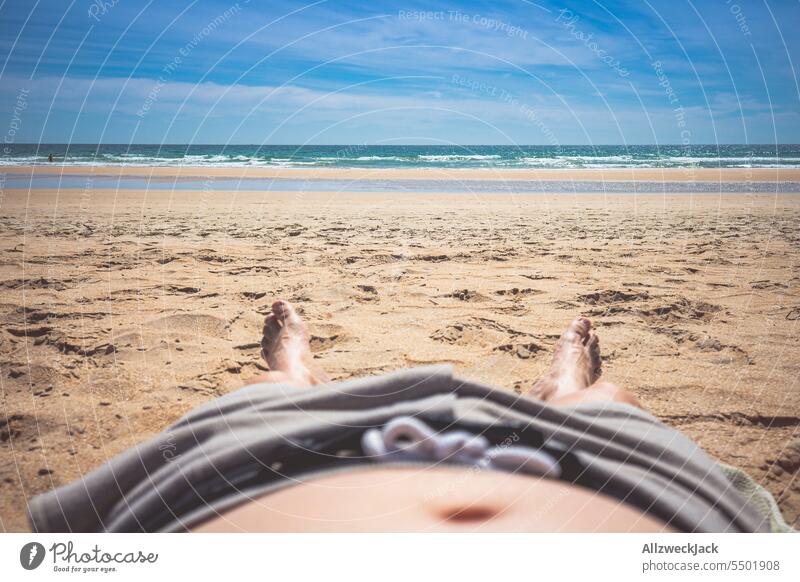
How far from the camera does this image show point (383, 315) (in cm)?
385

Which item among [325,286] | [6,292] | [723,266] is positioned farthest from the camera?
[723,266]

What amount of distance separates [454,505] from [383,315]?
2.24 meters

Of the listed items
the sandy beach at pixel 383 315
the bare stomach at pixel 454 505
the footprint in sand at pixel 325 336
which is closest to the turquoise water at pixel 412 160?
the sandy beach at pixel 383 315

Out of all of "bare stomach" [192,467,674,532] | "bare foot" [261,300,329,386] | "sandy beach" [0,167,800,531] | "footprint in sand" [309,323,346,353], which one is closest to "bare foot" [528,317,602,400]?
"sandy beach" [0,167,800,531]

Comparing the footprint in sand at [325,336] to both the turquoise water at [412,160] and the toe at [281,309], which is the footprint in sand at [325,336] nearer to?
the toe at [281,309]

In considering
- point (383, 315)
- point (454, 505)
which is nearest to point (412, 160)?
point (383, 315)

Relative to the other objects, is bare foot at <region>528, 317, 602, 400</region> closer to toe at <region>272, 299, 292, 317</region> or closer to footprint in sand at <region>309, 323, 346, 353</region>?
footprint in sand at <region>309, 323, 346, 353</region>

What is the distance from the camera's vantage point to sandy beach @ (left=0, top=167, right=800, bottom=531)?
2475mm

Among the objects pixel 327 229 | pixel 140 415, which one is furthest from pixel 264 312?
pixel 327 229

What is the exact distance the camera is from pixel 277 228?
23.8ft

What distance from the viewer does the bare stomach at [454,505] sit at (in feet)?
5.41

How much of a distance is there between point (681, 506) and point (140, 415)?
232 centimetres

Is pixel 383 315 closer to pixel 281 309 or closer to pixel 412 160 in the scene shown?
pixel 281 309
